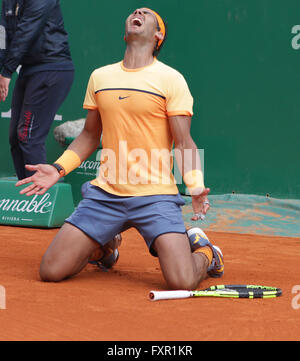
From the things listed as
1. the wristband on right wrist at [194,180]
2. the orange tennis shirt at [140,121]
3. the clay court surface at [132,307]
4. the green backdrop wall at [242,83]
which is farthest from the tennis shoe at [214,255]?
the green backdrop wall at [242,83]

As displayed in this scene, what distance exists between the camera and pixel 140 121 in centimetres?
327

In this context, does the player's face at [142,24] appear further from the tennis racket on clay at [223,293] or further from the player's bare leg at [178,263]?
the tennis racket on clay at [223,293]

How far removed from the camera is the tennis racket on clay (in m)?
2.85

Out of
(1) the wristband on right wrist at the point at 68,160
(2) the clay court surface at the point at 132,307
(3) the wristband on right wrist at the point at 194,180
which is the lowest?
(2) the clay court surface at the point at 132,307

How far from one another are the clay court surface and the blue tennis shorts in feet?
0.88

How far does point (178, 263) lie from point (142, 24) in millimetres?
1289

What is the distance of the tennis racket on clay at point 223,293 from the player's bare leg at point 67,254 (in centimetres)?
55

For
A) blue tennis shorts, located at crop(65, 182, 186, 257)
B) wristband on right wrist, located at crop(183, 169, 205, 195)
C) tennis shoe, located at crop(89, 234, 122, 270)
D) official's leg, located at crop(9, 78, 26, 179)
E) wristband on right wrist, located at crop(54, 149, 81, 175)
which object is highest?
official's leg, located at crop(9, 78, 26, 179)

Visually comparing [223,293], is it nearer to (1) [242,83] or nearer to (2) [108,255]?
(2) [108,255]

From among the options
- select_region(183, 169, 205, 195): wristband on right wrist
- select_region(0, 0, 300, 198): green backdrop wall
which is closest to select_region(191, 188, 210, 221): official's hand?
select_region(183, 169, 205, 195): wristband on right wrist

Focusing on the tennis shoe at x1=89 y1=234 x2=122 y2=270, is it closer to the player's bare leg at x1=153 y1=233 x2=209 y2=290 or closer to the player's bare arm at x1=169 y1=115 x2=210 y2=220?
the player's bare leg at x1=153 y1=233 x2=209 y2=290

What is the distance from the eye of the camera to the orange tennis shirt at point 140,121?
323 centimetres

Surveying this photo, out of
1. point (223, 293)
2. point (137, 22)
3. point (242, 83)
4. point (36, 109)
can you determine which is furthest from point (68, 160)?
point (242, 83)
